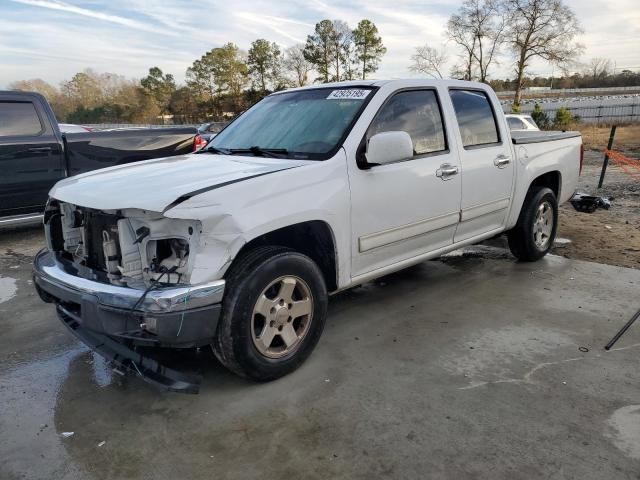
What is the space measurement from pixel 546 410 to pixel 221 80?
195ft

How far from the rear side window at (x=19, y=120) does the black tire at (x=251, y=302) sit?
538cm

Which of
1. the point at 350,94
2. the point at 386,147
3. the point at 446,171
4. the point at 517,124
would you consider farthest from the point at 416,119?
the point at 517,124

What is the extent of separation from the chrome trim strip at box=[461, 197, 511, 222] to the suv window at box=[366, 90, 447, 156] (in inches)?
24.2

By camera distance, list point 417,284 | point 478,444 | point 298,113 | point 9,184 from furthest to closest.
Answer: point 9,184 → point 417,284 → point 298,113 → point 478,444

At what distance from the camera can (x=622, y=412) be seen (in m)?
2.76

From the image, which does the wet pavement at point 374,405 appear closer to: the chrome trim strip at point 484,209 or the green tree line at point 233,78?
the chrome trim strip at point 484,209

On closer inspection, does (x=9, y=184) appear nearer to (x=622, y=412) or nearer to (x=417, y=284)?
(x=417, y=284)

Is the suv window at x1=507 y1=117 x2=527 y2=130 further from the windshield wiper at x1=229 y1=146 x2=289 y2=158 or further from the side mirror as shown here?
the windshield wiper at x1=229 y1=146 x2=289 y2=158

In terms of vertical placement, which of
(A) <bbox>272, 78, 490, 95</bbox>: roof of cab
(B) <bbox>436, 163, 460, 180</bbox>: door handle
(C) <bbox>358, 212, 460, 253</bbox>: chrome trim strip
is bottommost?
(C) <bbox>358, 212, 460, 253</bbox>: chrome trim strip

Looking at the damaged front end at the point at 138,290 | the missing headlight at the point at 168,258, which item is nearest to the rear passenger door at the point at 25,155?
the damaged front end at the point at 138,290

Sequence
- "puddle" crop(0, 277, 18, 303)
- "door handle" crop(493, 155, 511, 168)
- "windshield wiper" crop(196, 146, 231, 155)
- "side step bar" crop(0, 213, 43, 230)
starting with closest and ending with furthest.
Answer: "windshield wiper" crop(196, 146, 231, 155) < "door handle" crop(493, 155, 511, 168) < "puddle" crop(0, 277, 18, 303) < "side step bar" crop(0, 213, 43, 230)

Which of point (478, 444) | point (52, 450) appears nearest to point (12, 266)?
point (52, 450)

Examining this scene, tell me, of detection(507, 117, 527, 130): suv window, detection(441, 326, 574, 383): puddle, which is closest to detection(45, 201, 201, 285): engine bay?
detection(441, 326, 574, 383): puddle

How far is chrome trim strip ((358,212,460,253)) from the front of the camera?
352 centimetres
